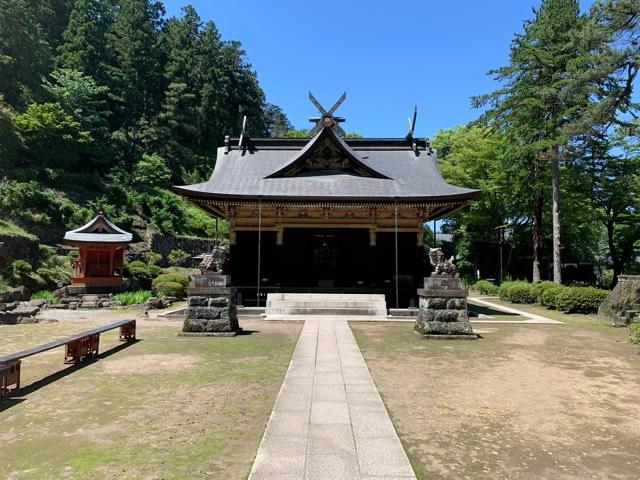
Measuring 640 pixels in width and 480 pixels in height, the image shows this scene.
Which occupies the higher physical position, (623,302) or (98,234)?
(98,234)

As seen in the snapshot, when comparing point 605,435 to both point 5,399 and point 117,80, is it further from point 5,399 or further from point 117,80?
point 117,80

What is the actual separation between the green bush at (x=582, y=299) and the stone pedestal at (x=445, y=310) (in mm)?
9724

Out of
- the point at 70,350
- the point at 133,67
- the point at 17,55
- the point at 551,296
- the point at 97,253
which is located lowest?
the point at 70,350

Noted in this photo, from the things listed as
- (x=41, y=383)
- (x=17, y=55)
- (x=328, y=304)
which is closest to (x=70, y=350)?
(x=41, y=383)

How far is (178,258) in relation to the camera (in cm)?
3631

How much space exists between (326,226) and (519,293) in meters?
13.2

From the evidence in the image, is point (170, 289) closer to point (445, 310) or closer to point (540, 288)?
point (445, 310)

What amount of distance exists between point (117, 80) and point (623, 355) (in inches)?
2367

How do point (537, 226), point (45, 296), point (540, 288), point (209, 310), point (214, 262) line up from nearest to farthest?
point (209, 310) < point (214, 262) < point (540, 288) < point (45, 296) < point (537, 226)

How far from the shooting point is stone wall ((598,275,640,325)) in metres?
13.2

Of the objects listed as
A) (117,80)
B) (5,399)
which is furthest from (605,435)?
(117,80)

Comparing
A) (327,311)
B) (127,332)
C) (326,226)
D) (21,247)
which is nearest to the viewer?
(127,332)

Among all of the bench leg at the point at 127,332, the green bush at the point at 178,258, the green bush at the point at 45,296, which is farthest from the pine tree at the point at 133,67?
the bench leg at the point at 127,332

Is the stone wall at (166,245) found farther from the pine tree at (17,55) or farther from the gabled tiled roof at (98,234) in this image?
→ the pine tree at (17,55)
